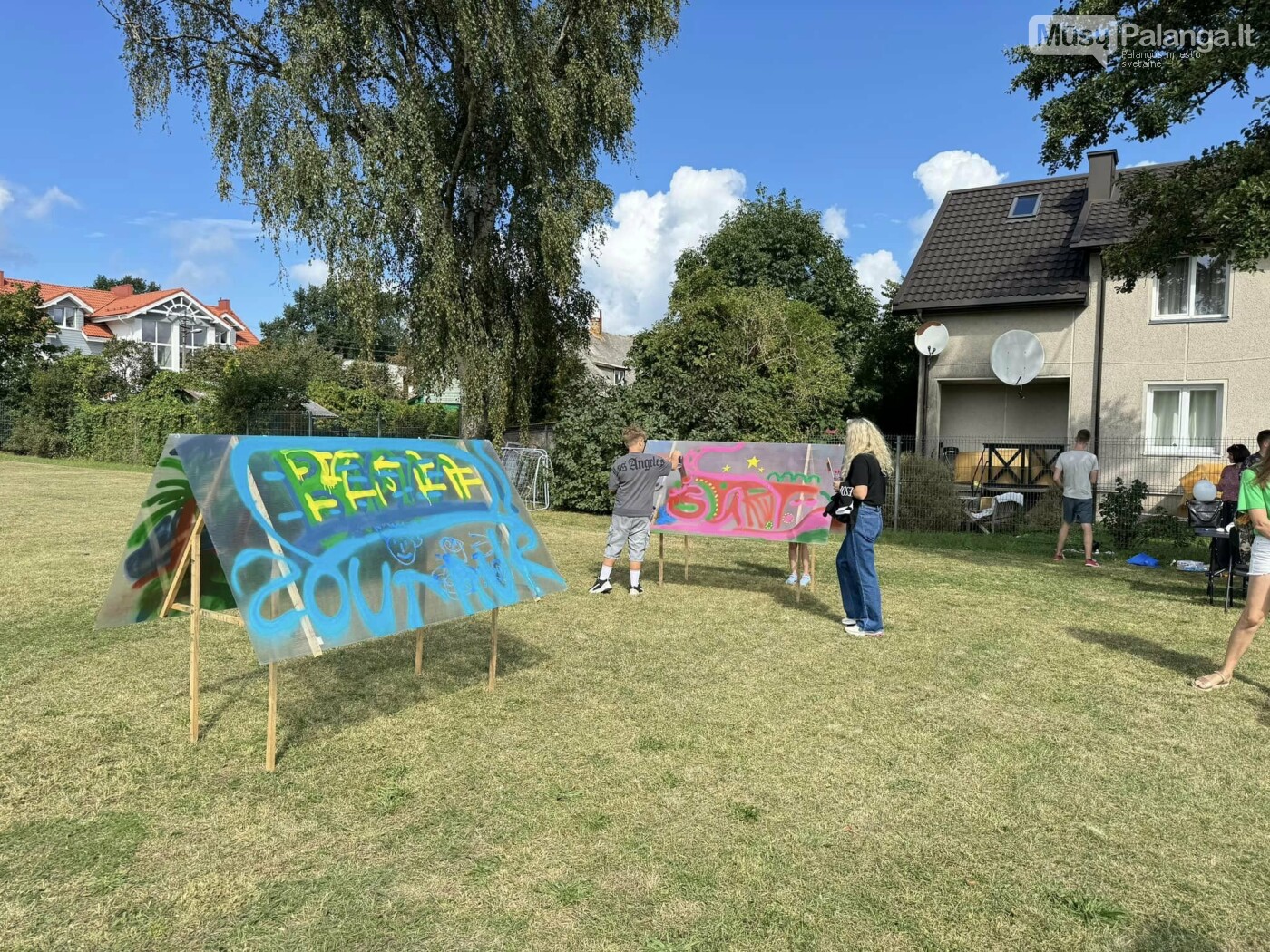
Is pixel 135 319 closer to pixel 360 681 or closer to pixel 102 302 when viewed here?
pixel 102 302

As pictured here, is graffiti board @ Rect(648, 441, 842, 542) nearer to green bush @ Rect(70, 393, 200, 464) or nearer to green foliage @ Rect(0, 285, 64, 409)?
green bush @ Rect(70, 393, 200, 464)

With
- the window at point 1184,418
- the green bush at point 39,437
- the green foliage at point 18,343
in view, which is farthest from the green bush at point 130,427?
the window at point 1184,418

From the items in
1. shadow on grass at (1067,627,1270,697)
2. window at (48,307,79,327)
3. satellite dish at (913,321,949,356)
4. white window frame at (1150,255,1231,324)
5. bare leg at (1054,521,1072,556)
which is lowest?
shadow on grass at (1067,627,1270,697)

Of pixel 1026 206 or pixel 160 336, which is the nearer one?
pixel 1026 206

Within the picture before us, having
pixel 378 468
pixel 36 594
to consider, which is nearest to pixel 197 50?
pixel 36 594

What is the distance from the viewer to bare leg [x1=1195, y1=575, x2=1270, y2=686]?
5617 mm

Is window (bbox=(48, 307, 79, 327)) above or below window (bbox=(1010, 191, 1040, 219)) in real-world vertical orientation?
above

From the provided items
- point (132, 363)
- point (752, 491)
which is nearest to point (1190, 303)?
point (752, 491)

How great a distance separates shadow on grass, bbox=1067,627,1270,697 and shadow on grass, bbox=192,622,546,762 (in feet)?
15.9

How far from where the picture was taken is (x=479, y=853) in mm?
3555

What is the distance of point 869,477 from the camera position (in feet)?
24.0

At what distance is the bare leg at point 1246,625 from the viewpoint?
5.62m

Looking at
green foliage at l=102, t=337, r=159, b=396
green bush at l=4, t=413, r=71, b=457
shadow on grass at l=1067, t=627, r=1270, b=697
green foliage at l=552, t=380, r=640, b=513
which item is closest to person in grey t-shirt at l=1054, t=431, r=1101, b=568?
shadow on grass at l=1067, t=627, r=1270, b=697

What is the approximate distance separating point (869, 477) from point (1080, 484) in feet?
20.2
